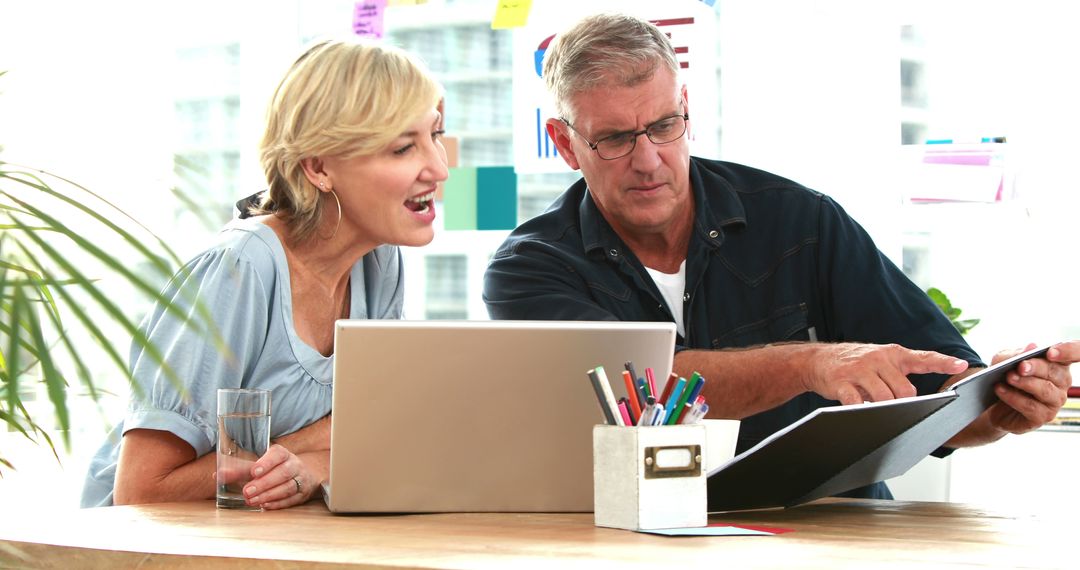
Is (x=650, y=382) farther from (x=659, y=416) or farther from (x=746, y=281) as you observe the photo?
(x=746, y=281)

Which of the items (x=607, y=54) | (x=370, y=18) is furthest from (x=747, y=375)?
(x=370, y=18)

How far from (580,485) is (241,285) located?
64 centimetres

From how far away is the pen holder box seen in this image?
1.06 metres

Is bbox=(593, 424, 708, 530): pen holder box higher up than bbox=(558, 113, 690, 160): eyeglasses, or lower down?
lower down

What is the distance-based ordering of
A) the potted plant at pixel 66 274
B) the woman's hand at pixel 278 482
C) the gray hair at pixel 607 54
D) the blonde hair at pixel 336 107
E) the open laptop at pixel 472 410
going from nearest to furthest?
1. the potted plant at pixel 66 274
2. the open laptop at pixel 472 410
3. the woman's hand at pixel 278 482
4. the blonde hair at pixel 336 107
5. the gray hair at pixel 607 54

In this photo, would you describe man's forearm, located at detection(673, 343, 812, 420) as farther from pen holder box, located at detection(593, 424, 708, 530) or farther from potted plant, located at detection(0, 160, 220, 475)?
potted plant, located at detection(0, 160, 220, 475)

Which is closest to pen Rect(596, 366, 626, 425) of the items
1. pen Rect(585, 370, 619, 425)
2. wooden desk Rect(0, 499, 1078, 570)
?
pen Rect(585, 370, 619, 425)

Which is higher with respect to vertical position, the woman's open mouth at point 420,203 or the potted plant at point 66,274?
the woman's open mouth at point 420,203

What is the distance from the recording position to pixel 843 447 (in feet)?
3.70

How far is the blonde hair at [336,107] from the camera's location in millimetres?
1756

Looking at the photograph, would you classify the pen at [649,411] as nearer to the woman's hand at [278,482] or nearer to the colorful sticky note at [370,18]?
the woman's hand at [278,482]

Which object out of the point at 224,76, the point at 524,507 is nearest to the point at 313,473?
the point at 524,507

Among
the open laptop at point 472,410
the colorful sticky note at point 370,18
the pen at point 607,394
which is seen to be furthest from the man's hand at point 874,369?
the colorful sticky note at point 370,18

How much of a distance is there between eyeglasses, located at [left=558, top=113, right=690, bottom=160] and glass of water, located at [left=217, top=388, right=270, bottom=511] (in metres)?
0.83
